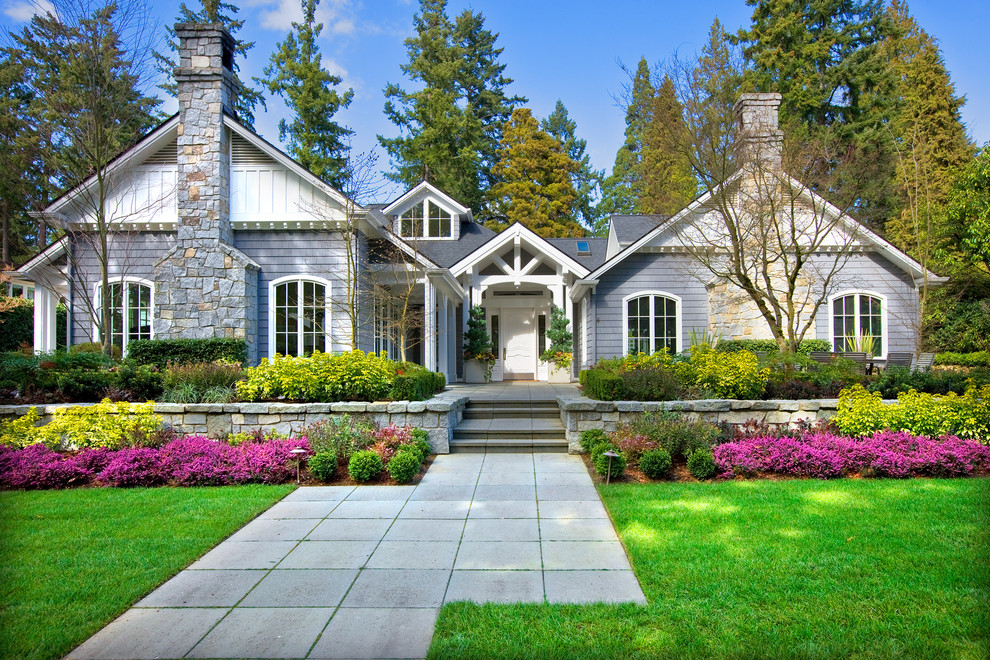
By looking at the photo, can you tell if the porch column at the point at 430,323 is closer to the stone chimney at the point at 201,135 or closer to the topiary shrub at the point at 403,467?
the stone chimney at the point at 201,135

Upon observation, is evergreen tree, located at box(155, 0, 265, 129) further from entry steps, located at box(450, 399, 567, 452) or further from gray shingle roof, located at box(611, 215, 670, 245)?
entry steps, located at box(450, 399, 567, 452)

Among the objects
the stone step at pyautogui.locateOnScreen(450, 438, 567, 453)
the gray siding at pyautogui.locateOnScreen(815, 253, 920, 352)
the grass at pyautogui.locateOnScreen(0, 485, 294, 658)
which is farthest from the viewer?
the gray siding at pyautogui.locateOnScreen(815, 253, 920, 352)

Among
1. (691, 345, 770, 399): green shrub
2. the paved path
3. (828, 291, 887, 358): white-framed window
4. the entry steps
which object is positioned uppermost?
(828, 291, 887, 358): white-framed window

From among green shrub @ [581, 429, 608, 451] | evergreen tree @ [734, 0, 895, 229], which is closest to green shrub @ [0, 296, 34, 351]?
green shrub @ [581, 429, 608, 451]

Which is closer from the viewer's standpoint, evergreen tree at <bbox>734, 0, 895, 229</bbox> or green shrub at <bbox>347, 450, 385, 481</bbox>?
green shrub at <bbox>347, 450, 385, 481</bbox>

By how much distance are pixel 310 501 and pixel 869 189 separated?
14.1 metres

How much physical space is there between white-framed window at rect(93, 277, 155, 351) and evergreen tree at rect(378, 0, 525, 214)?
16198mm

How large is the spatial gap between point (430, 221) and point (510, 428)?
11.8 metres

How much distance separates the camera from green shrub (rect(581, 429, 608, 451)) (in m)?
7.44

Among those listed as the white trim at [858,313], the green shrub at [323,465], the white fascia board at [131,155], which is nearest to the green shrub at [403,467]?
the green shrub at [323,465]

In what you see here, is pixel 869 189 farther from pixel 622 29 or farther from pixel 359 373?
pixel 359 373

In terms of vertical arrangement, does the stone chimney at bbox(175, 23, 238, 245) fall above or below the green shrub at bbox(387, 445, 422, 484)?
above

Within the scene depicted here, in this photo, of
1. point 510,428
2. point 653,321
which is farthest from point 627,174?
point 510,428

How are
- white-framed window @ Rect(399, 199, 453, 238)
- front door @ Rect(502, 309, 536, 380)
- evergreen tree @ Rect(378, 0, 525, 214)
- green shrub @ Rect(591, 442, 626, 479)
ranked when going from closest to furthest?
green shrub @ Rect(591, 442, 626, 479), front door @ Rect(502, 309, 536, 380), white-framed window @ Rect(399, 199, 453, 238), evergreen tree @ Rect(378, 0, 525, 214)
